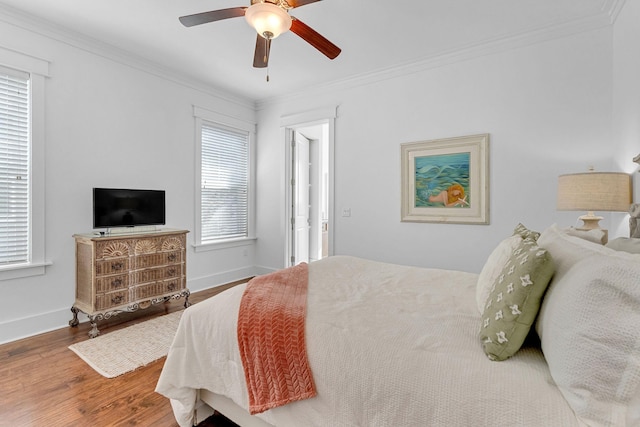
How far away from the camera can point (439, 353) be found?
1.12 metres

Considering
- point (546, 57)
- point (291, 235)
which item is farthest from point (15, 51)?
point (546, 57)

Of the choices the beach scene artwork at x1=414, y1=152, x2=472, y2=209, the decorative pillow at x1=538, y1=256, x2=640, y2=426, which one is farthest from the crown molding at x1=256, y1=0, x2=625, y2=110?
the decorative pillow at x1=538, y1=256, x2=640, y2=426

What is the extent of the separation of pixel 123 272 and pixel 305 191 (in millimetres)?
2991

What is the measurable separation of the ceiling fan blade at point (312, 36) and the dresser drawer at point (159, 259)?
8.61 ft

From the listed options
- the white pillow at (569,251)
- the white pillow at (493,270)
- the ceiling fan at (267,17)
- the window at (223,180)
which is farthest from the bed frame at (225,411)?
the window at (223,180)

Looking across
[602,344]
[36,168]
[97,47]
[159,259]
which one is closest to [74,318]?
[159,259]

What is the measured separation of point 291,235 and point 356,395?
153 inches

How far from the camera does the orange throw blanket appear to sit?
1.26m

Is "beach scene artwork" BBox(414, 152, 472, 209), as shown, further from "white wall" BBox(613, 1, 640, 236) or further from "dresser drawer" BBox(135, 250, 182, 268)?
"dresser drawer" BBox(135, 250, 182, 268)

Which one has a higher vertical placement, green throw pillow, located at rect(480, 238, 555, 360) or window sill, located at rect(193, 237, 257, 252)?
green throw pillow, located at rect(480, 238, 555, 360)

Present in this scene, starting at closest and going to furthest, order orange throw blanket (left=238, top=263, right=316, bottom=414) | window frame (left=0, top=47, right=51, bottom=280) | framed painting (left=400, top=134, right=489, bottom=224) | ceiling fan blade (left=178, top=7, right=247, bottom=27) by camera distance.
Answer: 1. orange throw blanket (left=238, top=263, right=316, bottom=414)
2. ceiling fan blade (left=178, top=7, right=247, bottom=27)
3. window frame (left=0, top=47, right=51, bottom=280)
4. framed painting (left=400, top=134, right=489, bottom=224)

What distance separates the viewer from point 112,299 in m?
2.96

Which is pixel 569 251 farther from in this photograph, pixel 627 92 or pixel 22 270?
pixel 22 270

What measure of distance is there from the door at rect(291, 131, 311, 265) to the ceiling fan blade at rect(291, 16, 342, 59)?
105 inches
